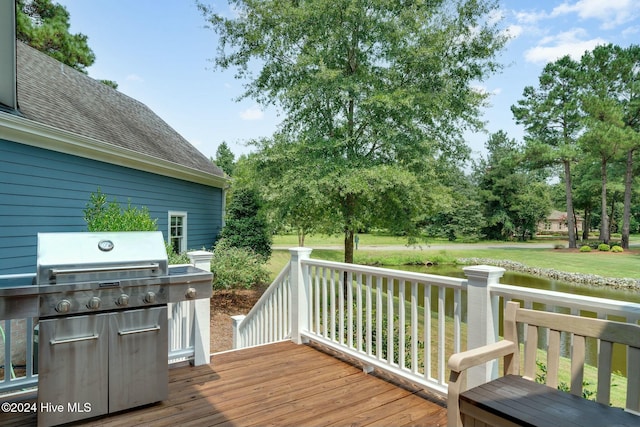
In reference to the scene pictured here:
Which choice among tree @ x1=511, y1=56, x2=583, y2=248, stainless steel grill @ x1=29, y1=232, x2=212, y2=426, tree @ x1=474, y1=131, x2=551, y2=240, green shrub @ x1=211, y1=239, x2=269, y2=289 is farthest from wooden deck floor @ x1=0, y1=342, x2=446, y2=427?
tree @ x1=474, y1=131, x2=551, y2=240

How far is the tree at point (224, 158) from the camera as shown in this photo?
36.0m

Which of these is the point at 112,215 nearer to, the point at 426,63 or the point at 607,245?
the point at 426,63

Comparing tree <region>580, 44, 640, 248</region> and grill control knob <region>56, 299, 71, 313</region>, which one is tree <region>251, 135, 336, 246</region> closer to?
grill control knob <region>56, 299, 71, 313</region>

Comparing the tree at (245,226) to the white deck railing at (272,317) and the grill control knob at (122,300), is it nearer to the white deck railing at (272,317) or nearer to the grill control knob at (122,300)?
the white deck railing at (272,317)

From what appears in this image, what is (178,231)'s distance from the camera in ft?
32.1

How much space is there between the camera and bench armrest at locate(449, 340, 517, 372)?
1741 millimetres

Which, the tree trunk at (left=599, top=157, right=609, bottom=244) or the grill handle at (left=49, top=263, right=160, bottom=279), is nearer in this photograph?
the grill handle at (left=49, top=263, right=160, bottom=279)

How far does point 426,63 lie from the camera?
27.6 feet

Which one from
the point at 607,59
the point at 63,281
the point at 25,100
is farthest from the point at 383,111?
the point at 607,59

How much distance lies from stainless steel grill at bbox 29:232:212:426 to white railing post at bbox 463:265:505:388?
1.99m

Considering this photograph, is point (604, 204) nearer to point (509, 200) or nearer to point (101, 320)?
point (509, 200)

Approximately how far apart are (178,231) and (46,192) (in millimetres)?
3996

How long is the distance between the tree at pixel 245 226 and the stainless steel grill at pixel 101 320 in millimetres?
8849

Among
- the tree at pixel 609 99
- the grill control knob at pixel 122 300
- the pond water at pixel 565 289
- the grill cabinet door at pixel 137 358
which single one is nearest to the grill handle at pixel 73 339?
the grill cabinet door at pixel 137 358
